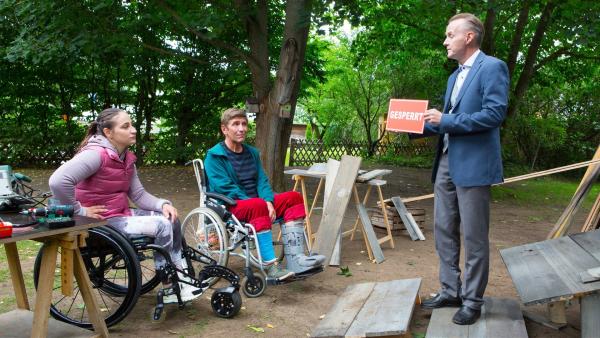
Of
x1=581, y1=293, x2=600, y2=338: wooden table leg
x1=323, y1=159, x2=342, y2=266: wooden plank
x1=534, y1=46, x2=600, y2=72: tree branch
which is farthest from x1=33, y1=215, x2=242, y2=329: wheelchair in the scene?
x1=534, y1=46, x2=600, y2=72: tree branch

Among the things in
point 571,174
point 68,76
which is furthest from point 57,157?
point 571,174

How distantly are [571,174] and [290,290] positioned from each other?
15565 mm

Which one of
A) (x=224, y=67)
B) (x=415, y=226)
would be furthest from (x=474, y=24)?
(x=224, y=67)

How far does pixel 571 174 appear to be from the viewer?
17484mm

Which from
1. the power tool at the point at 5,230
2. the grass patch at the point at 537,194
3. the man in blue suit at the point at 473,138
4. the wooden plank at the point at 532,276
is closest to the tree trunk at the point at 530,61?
the grass patch at the point at 537,194

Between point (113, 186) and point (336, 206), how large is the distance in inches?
88.3

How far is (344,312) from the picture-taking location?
11.7 feet

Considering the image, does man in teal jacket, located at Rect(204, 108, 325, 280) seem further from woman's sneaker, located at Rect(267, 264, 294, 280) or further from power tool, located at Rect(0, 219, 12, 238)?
power tool, located at Rect(0, 219, 12, 238)

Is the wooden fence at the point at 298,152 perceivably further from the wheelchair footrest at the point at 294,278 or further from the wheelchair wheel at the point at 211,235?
the wheelchair footrest at the point at 294,278

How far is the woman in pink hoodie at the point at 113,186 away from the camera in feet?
11.2

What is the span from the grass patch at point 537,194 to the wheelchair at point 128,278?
24.1 ft

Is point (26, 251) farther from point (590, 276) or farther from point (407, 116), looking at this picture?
point (590, 276)

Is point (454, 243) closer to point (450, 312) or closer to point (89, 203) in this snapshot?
point (450, 312)

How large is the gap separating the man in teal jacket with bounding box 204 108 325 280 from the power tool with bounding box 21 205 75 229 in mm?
1480
